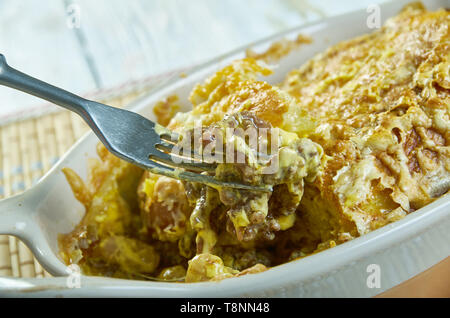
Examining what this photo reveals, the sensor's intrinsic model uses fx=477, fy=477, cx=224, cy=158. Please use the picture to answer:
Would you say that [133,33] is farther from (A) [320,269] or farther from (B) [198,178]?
(A) [320,269]

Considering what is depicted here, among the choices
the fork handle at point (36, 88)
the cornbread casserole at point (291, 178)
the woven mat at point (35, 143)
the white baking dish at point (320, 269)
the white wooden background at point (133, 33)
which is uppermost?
the white wooden background at point (133, 33)

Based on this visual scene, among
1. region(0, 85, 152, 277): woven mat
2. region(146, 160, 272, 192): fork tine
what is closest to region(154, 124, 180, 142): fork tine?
region(146, 160, 272, 192): fork tine

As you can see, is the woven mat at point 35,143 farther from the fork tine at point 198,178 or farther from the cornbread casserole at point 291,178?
the fork tine at point 198,178

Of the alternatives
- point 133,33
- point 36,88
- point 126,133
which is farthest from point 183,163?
point 133,33

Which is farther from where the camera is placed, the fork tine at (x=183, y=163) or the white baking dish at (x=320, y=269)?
the fork tine at (x=183, y=163)

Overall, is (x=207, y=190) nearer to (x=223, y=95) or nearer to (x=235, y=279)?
(x=235, y=279)

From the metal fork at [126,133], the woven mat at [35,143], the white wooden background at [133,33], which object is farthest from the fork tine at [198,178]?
the white wooden background at [133,33]

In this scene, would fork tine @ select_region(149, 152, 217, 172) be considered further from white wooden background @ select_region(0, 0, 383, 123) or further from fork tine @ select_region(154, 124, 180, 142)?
white wooden background @ select_region(0, 0, 383, 123)
